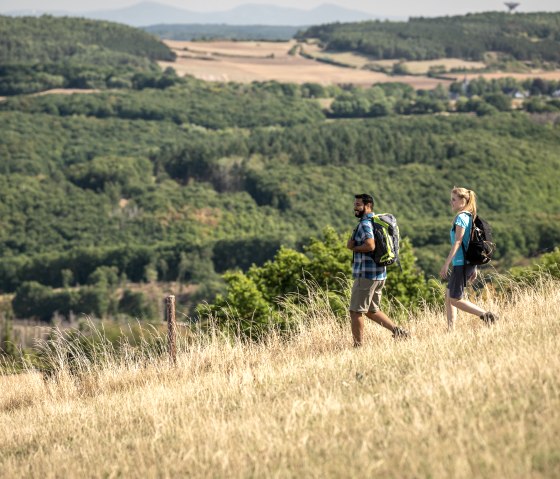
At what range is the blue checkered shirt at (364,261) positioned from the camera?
33.2 feet

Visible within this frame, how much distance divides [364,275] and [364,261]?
5.3 inches

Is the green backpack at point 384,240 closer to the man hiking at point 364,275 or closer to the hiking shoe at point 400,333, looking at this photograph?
the man hiking at point 364,275

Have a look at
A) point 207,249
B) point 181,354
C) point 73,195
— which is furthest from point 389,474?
point 73,195

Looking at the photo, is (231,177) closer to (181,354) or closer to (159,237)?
(159,237)

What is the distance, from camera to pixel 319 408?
771 cm

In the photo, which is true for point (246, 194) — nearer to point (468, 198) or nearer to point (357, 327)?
point (357, 327)

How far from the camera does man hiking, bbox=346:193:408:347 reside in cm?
1010

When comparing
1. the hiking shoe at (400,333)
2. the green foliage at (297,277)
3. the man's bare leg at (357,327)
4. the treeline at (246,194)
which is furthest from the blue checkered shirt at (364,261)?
the treeline at (246,194)

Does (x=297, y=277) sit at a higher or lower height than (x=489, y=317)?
lower

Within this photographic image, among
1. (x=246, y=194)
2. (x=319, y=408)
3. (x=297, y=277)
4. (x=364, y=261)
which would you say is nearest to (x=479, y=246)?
(x=364, y=261)

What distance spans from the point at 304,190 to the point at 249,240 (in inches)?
941

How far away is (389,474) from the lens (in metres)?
6.00

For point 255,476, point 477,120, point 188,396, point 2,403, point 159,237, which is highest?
point 255,476

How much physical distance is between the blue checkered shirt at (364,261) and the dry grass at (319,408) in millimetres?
682
